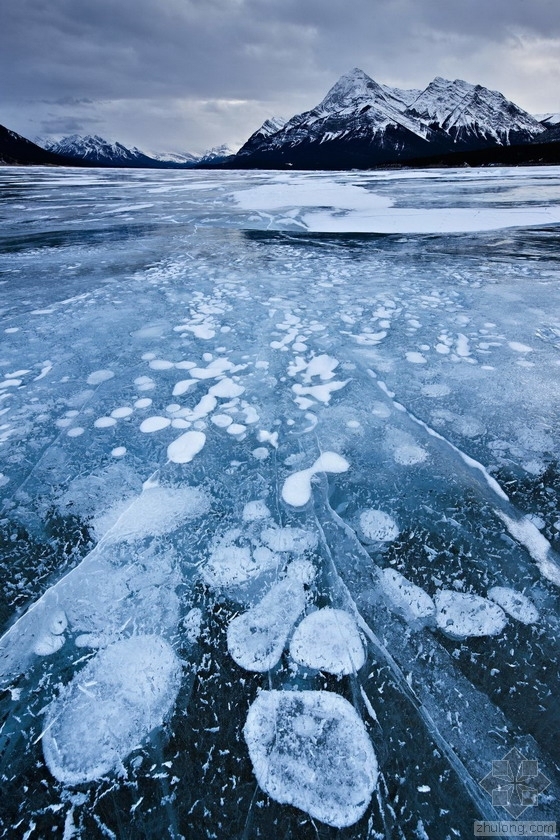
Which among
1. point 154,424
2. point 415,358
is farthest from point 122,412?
point 415,358

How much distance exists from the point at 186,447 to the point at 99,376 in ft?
3.14

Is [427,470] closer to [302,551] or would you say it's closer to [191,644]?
[302,551]

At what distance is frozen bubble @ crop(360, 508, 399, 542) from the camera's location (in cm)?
137

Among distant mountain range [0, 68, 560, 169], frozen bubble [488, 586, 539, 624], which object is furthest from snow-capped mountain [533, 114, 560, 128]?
frozen bubble [488, 586, 539, 624]

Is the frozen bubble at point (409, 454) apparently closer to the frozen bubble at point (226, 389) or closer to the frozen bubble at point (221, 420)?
the frozen bubble at point (221, 420)

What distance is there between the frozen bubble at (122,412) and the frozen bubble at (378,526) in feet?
4.23

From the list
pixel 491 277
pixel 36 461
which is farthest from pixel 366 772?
pixel 491 277

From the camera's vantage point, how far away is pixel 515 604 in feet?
3.80

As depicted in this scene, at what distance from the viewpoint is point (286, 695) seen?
0.98 m

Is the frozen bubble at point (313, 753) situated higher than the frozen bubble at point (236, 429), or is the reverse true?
the frozen bubble at point (236, 429)

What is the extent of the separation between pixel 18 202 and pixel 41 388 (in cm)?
1207

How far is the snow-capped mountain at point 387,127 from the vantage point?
145 m

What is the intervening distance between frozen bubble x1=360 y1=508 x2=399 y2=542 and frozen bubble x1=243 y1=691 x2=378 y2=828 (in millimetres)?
522

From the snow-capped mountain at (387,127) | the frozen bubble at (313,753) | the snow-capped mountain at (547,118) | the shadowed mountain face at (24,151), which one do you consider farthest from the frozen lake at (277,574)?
the snow-capped mountain at (547,118)
